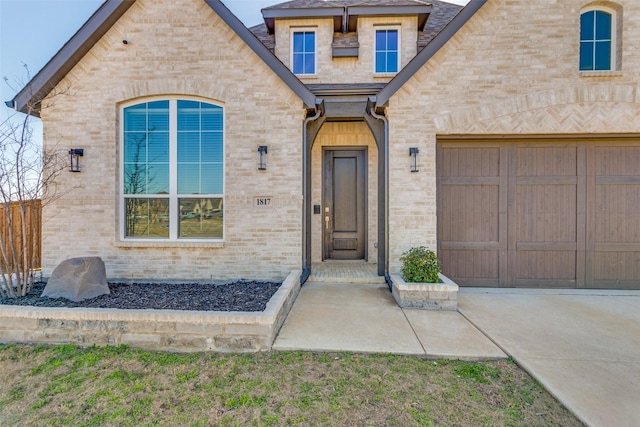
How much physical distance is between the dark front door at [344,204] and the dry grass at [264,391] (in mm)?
4272

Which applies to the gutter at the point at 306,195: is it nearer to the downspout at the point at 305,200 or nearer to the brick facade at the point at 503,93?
the downspout at the point at 305,200

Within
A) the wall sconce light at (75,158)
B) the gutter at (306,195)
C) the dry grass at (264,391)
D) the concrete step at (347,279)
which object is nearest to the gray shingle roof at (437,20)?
the gutter at (306,195)

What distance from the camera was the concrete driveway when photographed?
2357 mm

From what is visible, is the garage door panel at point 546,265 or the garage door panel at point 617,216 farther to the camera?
the garage door panel at point 546,265

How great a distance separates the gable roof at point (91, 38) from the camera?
16.9ft

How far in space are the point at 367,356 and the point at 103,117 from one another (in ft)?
19.6

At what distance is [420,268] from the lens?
457 cm

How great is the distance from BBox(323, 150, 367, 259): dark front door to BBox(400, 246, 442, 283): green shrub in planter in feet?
A: 8.01

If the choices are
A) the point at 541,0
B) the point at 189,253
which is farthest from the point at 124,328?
the point at 541,0

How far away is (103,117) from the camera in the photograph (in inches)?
214

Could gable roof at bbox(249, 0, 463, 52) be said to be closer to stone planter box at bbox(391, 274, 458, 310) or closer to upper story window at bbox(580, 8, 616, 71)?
upper story window at bbox(580, 8, 616, 71)

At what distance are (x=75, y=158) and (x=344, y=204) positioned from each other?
540cm

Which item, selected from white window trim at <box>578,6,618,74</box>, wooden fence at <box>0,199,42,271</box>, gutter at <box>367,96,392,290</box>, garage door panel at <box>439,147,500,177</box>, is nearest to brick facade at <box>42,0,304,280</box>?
wooden fence at <box>0,199,42,271</box>

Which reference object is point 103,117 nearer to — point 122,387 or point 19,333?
point 19,333
